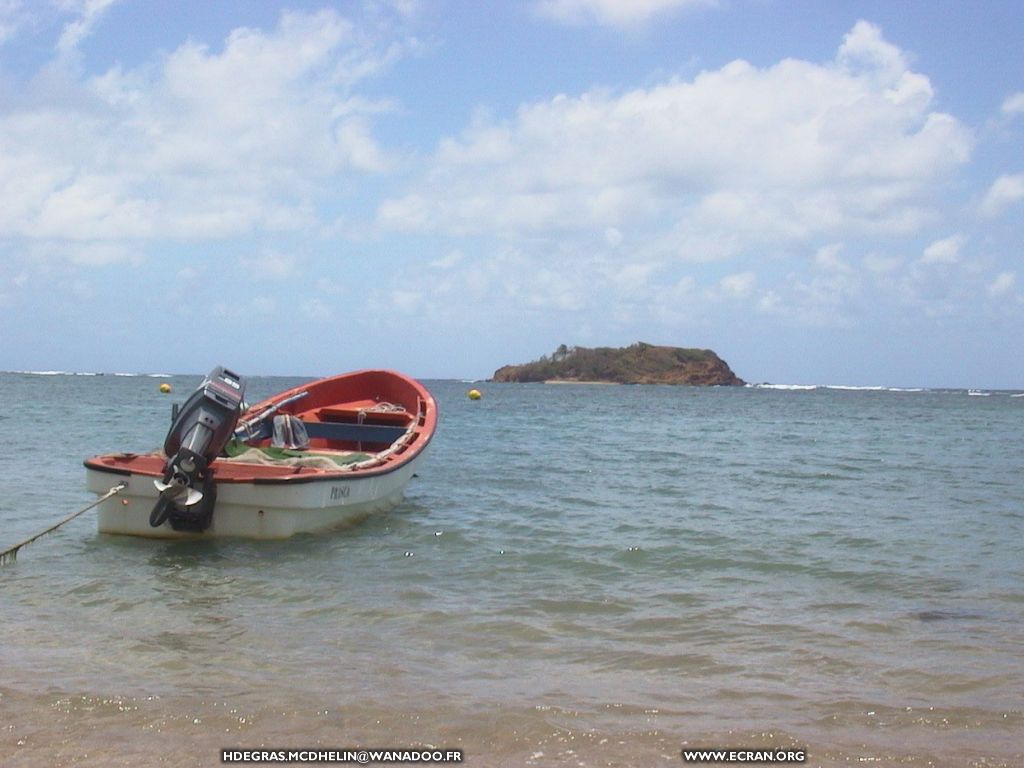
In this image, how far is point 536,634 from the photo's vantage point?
21.4 ft

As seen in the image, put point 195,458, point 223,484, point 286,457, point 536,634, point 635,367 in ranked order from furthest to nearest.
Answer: point 635,367 < point 286,457 < point 223,484 < point 195,458 < point 536,634

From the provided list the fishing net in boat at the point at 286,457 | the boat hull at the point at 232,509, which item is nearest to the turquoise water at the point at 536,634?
the boat hull at the point at 232,509

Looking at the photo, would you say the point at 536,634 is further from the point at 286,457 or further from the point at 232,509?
the point at 286,457

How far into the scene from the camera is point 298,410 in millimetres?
16234

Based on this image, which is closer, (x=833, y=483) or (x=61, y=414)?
(x=833, y=483)

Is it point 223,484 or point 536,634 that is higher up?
point 223,484

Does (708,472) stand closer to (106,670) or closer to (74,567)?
(74,567)

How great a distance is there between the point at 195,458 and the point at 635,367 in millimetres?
126236

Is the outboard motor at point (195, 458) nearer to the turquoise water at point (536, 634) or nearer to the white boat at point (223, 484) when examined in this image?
the white boat at point (223, 484)

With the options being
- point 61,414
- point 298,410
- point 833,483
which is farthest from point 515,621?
point 61,414

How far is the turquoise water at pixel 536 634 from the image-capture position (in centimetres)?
463

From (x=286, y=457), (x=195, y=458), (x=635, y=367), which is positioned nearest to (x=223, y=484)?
(x=195, y=458)

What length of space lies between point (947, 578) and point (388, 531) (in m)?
5.79

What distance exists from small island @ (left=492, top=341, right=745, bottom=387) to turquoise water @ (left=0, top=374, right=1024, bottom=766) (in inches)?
4690
